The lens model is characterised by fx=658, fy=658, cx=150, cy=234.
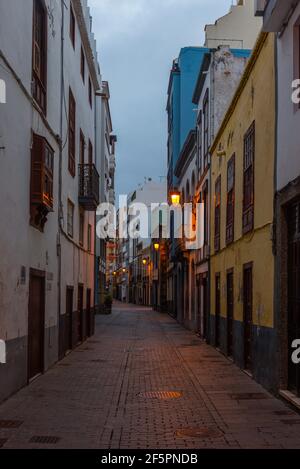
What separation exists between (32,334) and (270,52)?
Answer: 687 centimetres

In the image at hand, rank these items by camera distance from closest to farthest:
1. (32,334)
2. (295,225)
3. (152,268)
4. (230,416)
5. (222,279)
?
(230,416) → (295,225) → (32,334) → (222,279) → (152,268)

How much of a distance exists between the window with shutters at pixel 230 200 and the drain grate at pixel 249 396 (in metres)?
5.68

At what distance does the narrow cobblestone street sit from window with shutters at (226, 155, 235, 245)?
325 centimetres

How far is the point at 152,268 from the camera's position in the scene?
62.8 meters

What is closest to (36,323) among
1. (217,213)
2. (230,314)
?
(230,314)

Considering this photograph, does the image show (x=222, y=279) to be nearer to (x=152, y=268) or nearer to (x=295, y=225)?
(x=295, y=225)

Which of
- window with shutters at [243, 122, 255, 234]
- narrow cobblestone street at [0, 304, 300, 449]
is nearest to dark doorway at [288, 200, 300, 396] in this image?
narrow cobblestone street at [0, 304, 300, 449]

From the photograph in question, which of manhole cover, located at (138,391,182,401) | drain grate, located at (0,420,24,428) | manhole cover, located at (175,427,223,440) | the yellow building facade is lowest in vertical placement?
manhole cover, located at (138,391,182,401)

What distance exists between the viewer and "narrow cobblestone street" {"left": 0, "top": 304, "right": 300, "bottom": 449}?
800 cm

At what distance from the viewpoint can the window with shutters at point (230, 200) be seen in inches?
654

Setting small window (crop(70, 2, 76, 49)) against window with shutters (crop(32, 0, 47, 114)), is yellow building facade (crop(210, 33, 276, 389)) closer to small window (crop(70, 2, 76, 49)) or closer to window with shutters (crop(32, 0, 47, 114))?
window with shutters (crop(32, 0, 47, 114))

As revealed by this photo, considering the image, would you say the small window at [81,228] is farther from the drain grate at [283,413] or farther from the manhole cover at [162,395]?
the drain grate at [283,413]

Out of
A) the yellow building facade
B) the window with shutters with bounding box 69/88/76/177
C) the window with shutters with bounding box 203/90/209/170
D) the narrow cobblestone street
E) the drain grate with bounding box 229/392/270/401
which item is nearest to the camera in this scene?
the narrow cobblestone street
